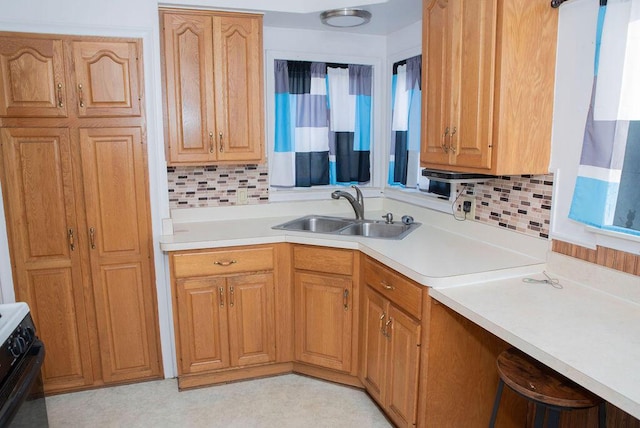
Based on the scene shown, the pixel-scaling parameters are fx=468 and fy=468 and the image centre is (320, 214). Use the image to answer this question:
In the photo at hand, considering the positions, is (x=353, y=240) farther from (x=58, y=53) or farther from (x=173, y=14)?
(x=58, y=53)

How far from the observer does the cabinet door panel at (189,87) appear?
264cm

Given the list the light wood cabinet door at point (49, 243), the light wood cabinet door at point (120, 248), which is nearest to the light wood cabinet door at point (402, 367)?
the light wood cabinet door at point (120, 248)

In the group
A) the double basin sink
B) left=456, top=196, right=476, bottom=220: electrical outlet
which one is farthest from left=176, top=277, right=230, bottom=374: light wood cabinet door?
left=456, top=196, right=476, bottom=220: electrical outlet

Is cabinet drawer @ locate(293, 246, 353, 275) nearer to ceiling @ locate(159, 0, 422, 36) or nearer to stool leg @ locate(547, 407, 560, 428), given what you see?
stool leg @ locate(547, 407, 560, 428)

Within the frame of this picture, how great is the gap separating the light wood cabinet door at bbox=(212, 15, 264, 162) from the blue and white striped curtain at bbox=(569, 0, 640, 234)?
175cm

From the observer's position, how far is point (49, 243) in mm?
2584

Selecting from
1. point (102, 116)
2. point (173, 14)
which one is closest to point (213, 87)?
point (173, 14)

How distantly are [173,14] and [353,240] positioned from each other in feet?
5.29

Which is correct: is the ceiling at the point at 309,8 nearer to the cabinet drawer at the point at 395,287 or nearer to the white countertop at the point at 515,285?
the white countertop at the point at 515,285

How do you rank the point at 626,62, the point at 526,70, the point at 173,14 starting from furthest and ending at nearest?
the point at 173,14, the point at 526,70, the point at 626,62

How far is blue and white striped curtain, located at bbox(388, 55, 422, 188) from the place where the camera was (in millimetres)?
3031

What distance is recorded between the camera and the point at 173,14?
8.59 ft

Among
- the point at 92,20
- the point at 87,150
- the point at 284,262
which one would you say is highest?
the point at 92,20

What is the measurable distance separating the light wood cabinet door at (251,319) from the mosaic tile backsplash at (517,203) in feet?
4.17
